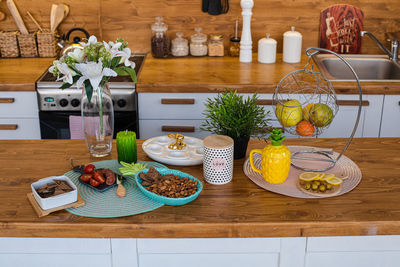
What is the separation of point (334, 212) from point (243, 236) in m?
0.31

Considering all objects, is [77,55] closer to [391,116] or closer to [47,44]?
[47,44]

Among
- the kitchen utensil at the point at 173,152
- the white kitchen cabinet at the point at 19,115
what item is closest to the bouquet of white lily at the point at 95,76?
the kitchen utensil at the point at 173,152

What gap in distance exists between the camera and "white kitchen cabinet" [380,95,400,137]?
3029mm

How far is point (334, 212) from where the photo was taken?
160cm

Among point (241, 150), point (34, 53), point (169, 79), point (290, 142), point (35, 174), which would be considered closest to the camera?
point (35, 174)

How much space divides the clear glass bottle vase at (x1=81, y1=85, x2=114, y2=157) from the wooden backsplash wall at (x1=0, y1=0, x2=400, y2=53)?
6.10 ft

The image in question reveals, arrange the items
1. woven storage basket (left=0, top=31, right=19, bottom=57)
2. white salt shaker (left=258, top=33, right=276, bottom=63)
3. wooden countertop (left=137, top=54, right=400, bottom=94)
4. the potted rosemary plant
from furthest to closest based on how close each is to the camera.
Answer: woven storage basket (left=0, top=31, right=19, bottom=57) → white salt shaker (left=258, top=33, right=276, bottom=63) → wooden countertop (left=137, top=54, right=400, bottom=94) → the potted rosemary plant

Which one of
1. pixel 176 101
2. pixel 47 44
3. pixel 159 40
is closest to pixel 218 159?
pixel 176 101

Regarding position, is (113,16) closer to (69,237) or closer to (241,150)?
(241,150)

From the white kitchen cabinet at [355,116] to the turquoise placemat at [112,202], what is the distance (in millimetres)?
1703

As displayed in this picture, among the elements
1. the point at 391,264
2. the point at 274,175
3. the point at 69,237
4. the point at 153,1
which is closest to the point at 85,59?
the point at 69,237

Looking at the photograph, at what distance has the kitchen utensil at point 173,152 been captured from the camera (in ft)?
6.30

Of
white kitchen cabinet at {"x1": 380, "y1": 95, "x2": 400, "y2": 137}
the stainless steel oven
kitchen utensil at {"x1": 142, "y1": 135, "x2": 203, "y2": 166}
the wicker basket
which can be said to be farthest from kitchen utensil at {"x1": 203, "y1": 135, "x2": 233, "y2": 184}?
the wicker basket

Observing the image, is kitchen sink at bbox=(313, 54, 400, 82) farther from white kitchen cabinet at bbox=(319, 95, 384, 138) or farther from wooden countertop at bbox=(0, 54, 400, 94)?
white kitchen cabinet at bbox=(319, 95, 384, 138)
